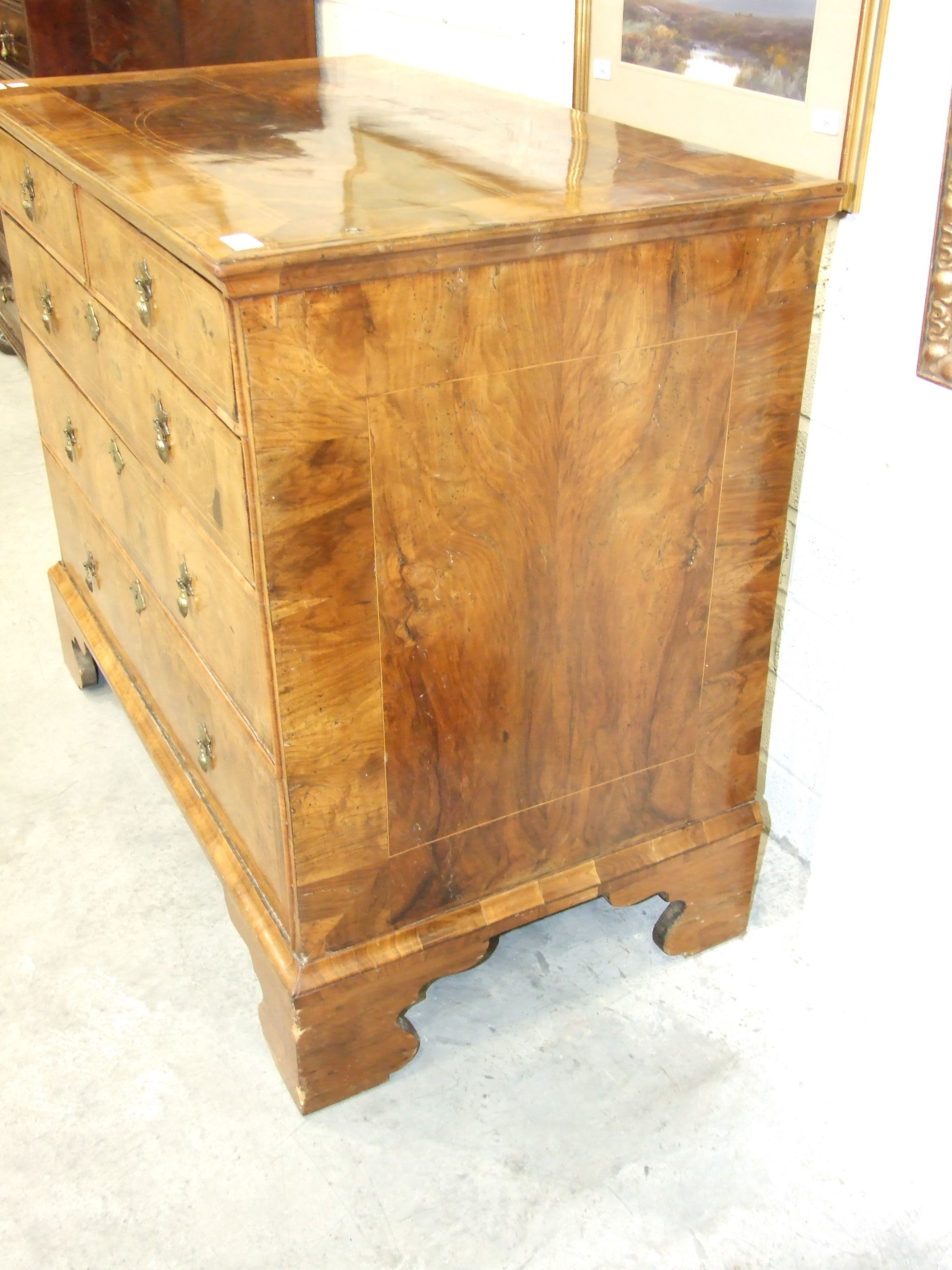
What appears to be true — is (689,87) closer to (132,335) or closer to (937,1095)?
(132,335)

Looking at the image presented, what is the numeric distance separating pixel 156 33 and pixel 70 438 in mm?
1603

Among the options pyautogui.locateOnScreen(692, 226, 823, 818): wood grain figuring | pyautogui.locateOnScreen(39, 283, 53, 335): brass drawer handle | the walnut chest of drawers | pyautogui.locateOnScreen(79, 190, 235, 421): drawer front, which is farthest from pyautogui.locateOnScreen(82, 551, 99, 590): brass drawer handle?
pyautogui.locateOnScreen(692, 226, 823, 818): wood grain figuring

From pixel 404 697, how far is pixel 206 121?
1.04 metres

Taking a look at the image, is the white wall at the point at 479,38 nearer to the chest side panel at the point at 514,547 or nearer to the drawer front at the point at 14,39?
the drawer front at the point at 14,39

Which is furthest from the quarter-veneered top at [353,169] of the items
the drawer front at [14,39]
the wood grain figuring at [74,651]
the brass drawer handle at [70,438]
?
the drawer front at [14,39]

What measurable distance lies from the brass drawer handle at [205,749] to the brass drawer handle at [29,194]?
93 cm

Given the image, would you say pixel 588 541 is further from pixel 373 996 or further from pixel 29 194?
pixel 29 194

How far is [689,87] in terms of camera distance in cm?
203

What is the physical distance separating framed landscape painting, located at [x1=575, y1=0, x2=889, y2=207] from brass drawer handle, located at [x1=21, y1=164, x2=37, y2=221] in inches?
39.1

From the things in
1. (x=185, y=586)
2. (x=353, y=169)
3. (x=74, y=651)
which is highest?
(x=353, y=169)

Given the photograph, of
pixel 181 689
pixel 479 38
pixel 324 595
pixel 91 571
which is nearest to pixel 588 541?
pixel 324 595

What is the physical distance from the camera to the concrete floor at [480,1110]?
169cm

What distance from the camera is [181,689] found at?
211 cm

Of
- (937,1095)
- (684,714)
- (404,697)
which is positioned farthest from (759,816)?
(404,697)
